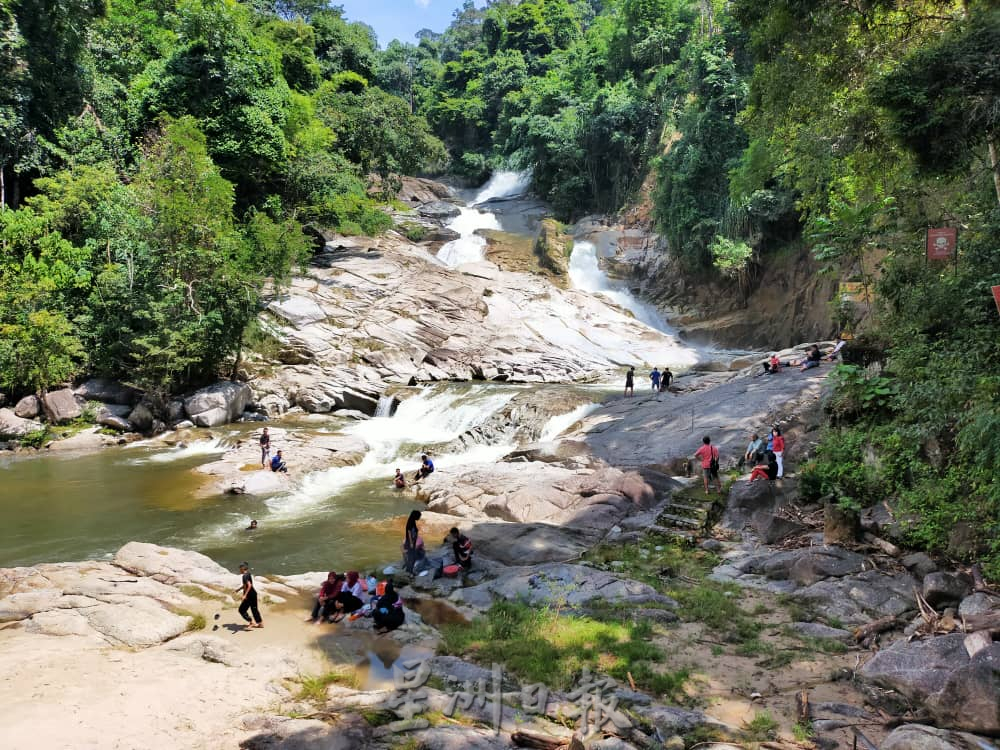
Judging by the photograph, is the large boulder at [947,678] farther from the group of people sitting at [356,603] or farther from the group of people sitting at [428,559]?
the group of people sitting at [428,559]

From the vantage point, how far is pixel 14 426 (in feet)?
67.6

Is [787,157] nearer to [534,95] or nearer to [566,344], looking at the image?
[566,344]

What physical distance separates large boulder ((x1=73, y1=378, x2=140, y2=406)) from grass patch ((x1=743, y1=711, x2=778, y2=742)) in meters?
24.0

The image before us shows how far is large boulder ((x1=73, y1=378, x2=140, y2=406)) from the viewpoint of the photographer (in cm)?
2273

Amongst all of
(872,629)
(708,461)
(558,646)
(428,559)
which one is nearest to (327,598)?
(428,559)

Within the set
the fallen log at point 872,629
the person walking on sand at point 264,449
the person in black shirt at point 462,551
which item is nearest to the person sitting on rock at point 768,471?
→ the fallen log at point 872,629

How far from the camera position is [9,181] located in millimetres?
25953

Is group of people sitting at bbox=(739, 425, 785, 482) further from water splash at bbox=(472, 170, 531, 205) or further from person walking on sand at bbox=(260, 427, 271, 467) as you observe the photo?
water splash at bbox=(472, 170, 531, 205)

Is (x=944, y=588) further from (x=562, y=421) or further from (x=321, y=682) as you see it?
(x=562, y=421)

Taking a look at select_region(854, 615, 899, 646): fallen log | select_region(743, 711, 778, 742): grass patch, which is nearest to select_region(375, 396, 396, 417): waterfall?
select_region(854, 615, 899, 646): fallen log

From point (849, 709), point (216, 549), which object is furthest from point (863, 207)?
point (216, 549)

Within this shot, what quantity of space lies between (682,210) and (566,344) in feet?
36.4

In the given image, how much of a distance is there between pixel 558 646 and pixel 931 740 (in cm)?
Answer: 377

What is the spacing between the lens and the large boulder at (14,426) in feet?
66.9
